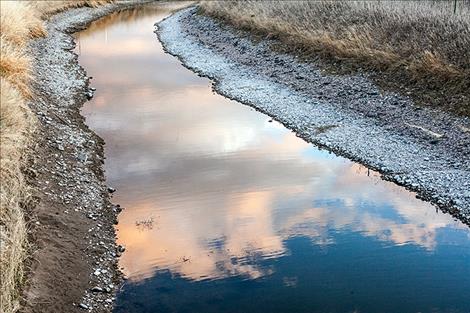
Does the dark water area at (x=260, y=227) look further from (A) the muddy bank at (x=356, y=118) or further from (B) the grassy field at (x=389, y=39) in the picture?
(B) the grassy field at (x=389, y=39)

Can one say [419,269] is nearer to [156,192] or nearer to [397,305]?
[397,305]

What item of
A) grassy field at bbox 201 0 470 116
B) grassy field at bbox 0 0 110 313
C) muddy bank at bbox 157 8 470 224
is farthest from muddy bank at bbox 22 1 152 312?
grassy field at bbox 201 0 470 116

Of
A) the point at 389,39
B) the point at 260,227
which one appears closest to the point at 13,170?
the point at 260,227

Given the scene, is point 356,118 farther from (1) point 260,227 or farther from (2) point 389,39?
(1) point 260,227

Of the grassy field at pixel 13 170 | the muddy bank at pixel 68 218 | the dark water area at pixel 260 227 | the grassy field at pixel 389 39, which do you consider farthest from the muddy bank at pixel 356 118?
the grassy field at pixel 13 170

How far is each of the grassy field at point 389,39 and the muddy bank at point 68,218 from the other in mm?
9410

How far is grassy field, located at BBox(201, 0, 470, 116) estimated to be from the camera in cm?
1644

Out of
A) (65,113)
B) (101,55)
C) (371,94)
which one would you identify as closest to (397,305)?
(371,94)

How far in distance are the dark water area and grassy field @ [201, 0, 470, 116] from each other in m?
4.22

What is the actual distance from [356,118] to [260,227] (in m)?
6.82

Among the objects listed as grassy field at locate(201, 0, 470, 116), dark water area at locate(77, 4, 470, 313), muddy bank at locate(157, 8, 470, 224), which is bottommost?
dark water area at locate(77, 4, 470, 313)

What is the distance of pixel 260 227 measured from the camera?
35.0 ft

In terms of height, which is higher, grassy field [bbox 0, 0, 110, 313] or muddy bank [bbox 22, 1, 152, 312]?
grassy field [bbox 0, 0, 110, 313]

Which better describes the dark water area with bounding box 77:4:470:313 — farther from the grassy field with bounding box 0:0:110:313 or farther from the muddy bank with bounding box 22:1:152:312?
the grassy field with bounding box 0:0:110:313
